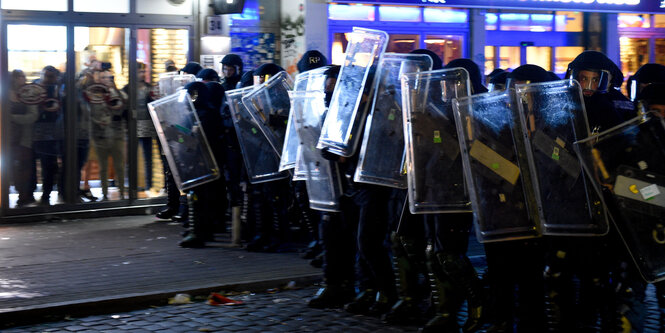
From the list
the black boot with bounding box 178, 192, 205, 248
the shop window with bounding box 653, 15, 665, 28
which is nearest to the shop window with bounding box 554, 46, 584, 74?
the shop window with bounding box 653, 15, 665, 28

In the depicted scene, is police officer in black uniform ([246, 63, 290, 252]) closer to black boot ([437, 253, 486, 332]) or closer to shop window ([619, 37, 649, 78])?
black boot ([437, 253, 486, 332])

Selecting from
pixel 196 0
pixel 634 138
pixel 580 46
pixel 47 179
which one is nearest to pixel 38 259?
pixel 47 179

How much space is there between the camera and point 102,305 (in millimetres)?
6941

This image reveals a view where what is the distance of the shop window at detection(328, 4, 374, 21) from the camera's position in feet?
47.4

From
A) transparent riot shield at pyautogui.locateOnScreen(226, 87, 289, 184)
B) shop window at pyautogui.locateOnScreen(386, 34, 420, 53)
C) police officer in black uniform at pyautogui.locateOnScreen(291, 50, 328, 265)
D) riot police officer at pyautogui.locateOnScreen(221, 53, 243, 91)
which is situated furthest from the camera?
shop window at pyautogui.locateOnScreen(386, 34, 420, 53)

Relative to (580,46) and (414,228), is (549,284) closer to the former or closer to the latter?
(414,228)

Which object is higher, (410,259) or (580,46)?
(580,46)

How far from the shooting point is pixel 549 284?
5.48 m

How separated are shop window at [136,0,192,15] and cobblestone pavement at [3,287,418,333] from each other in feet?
20.0

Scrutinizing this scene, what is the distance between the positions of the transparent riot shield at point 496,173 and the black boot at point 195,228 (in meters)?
4.65

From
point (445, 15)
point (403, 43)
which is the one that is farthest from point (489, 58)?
point (403, 43)

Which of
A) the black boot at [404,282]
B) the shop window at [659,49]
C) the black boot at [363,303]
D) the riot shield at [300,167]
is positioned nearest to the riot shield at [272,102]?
the riot shield at [300,167]

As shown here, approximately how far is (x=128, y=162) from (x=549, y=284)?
8.12 meters

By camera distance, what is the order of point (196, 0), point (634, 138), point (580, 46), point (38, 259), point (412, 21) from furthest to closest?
point (580, 46) → point (412, 21) → point (196, 0) → point (38, 259) → point (634, 138)
